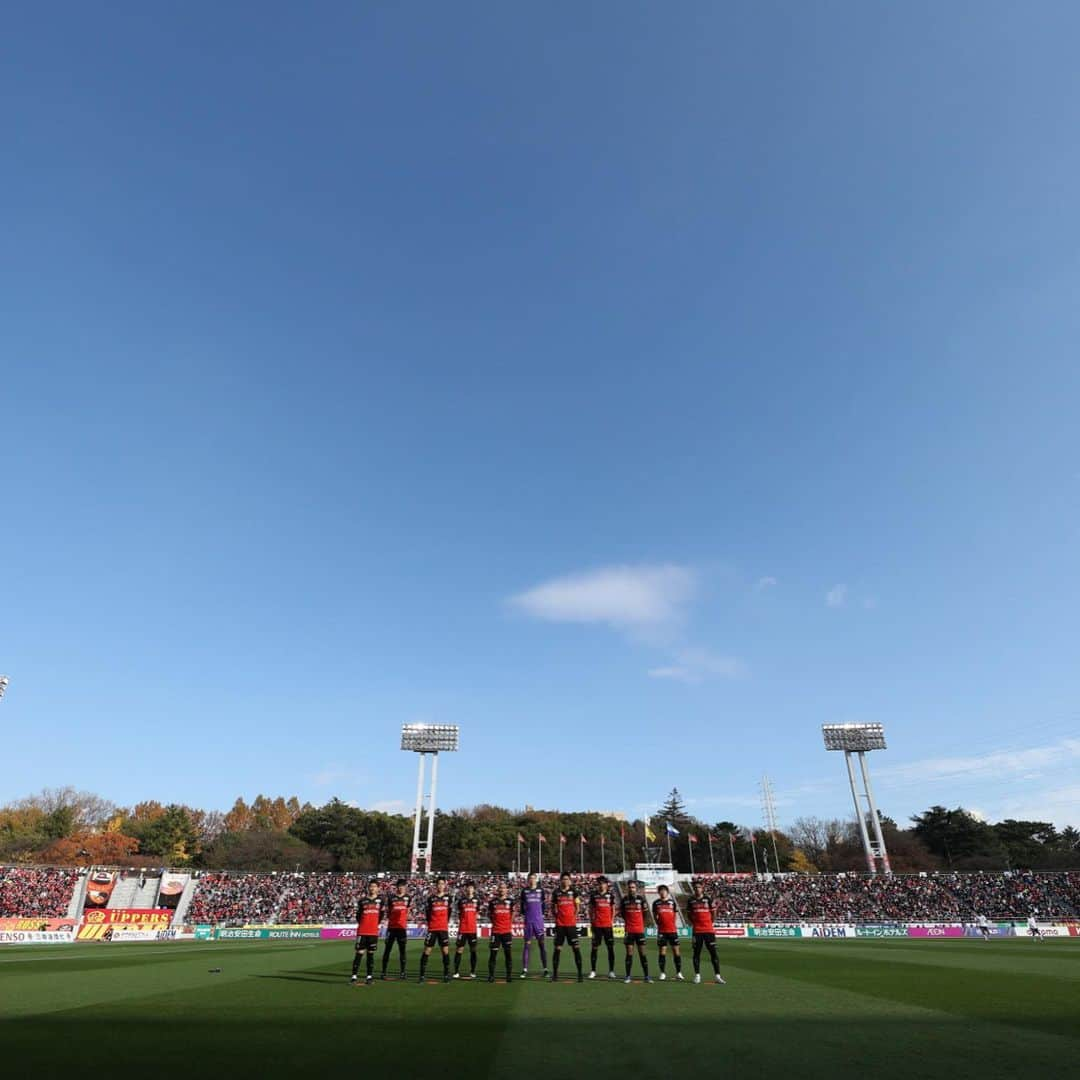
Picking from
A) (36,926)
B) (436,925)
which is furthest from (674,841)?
(436,925)

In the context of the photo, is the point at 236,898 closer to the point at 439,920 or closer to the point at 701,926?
the point at 439,920

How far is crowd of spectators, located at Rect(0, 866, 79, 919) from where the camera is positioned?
175 feet

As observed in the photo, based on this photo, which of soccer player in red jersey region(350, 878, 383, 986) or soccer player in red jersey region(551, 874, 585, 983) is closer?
soccer player in red jersey region(350, 878, 383, 986)

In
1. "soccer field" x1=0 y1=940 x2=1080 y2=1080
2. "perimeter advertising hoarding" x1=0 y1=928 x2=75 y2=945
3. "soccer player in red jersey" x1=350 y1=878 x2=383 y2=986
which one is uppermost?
"soccer player in red jersey" x1=350 y1=878 x2=383 y2=986

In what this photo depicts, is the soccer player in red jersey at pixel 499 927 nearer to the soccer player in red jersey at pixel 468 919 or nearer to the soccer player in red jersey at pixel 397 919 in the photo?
the soccer player in red jersey at pixel 468 919

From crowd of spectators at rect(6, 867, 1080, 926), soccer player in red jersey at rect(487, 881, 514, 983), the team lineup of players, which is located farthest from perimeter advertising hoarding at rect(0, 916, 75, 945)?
soccer player in red jersey at rect(487, 881, 514, 983)

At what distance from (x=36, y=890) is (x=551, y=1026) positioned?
64.9m

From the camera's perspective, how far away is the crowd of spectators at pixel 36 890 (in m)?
53.4

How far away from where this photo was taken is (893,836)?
110 metres

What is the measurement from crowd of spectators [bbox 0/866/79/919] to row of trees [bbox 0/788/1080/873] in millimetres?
32315

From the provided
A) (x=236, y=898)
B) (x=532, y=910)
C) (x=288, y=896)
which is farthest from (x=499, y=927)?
(x=236, y=898)

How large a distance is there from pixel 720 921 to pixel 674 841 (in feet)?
200

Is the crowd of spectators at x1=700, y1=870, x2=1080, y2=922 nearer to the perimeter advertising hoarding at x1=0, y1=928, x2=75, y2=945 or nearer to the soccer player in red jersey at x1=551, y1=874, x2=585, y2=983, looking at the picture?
the perimeter advertising hoarding at x1=0, y1=928, x2=75, y2=945

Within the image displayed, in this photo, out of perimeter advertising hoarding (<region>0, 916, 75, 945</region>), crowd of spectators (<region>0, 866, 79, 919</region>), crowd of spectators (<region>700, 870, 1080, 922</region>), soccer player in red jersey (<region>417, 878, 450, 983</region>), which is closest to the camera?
soccer player in red jersey (<region>417, 878, 450, 983</region>)
